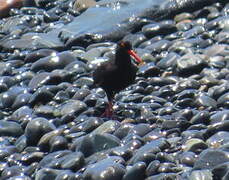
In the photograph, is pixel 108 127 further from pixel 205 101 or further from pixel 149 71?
pixel 149 71

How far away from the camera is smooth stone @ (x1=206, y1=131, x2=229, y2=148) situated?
7160mm

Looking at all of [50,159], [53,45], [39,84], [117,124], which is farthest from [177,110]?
[53,45]

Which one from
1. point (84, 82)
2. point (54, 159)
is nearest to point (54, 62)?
point (84, 82)

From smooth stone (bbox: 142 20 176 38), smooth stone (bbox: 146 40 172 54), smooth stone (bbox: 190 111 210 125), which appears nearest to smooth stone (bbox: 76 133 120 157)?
smooth stone (bbox: 190 111 210 125)

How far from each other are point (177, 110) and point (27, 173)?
1.86 metres

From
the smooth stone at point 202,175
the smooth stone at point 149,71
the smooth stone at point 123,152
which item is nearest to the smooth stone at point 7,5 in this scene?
the smooth stone at point 149,71

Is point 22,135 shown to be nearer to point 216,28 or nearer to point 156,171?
point 156,171

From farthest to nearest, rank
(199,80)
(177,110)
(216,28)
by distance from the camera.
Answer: (216,28) < (199,80) < (177,110)

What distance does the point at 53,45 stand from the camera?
12109mm

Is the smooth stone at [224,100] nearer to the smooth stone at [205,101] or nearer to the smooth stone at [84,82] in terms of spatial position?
the smooth stone at [205,101]

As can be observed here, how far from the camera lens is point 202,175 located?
6.39 m

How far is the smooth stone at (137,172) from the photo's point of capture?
6.80 m

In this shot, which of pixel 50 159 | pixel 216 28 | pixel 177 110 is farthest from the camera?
pixel 216 28

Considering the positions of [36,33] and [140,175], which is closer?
[140,175]
